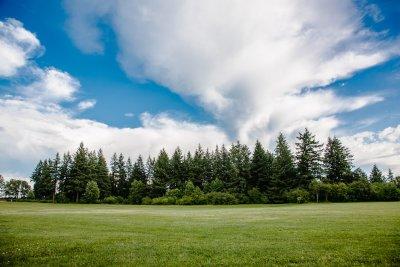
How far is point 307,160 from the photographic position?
8819 cm

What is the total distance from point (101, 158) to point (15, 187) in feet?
281

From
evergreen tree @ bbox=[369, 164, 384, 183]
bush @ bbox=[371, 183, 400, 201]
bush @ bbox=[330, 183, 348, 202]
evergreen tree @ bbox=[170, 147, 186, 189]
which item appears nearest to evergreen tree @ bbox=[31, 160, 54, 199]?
evergreen tree @ bbox=[170, 147, 186, 189]

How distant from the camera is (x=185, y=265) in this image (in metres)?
11.5

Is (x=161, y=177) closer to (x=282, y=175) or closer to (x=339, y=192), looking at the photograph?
(x=282, y=175)

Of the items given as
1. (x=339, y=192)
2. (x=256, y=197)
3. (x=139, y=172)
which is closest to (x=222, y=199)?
(x=256, y=197)

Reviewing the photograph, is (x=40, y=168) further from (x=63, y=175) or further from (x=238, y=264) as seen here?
(x=238, y=264)

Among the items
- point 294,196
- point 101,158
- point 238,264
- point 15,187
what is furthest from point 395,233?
point 15,187

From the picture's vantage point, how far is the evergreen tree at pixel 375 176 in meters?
120

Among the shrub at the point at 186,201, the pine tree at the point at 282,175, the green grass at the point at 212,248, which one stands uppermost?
the pine tree at the point at 282,175

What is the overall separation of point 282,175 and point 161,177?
41.5 m

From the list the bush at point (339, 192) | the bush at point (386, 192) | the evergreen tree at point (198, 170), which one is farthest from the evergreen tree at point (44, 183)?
the bush at point (386, 192)

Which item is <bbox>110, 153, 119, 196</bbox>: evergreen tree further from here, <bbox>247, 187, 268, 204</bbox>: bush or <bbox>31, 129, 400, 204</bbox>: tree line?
<bbox>247, 187, 268, 204</bbox>: bush

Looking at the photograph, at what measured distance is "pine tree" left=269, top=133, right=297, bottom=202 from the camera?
86688 millimetres

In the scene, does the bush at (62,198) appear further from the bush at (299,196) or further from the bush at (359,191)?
the bush at (359,191)
